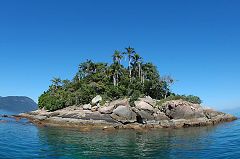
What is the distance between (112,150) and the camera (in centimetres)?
3547

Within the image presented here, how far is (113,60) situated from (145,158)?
80.1 metres

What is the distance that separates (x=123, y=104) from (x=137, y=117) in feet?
18.2

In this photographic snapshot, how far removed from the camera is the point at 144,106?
3113 inches

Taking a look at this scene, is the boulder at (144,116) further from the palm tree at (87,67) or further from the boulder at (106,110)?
the palm tree at (87,67)

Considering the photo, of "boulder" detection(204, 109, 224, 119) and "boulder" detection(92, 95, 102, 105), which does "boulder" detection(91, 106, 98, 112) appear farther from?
"boulder" detection(204, 109, 224, 119)

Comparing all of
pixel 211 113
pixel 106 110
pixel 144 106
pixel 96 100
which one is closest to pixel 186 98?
pixel 211 113

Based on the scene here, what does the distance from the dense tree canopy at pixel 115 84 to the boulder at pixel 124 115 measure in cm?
1037

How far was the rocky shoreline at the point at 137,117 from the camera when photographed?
234 ft

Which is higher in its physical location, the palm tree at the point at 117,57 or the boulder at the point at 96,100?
the palm tree at the point at 117,57

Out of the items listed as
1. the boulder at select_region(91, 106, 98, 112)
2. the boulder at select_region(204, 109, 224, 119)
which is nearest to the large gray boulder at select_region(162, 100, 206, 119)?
the boulder at select_region(204, 109, 224, 119)

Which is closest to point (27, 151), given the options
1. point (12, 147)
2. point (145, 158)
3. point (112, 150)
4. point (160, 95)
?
point (12, 147)

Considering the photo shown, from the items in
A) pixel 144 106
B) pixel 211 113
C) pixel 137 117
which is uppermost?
pixel 144 106

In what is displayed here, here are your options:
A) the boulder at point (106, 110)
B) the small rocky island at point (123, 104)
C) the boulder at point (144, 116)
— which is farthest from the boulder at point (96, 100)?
the boulder at point (144, 116)

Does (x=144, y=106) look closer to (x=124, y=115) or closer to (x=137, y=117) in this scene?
(x=137, y=117)
